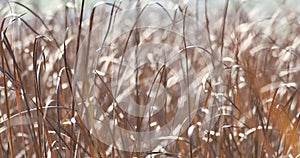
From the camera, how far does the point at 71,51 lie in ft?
7.41

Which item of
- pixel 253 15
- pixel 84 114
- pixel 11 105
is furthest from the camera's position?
pixel 253 15

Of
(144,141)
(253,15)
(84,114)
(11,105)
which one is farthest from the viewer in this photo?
(253,15)

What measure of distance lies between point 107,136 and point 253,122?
0.92 feet

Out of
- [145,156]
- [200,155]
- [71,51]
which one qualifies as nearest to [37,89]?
[145,156]

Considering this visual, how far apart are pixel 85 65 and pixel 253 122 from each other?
41 cm

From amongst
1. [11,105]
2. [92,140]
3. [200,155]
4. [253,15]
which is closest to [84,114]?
[92,140]

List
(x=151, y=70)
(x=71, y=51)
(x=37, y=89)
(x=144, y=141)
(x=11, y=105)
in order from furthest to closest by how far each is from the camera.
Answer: (x=71, y=51) → (x=151, y=70) → (x=11, y=105) → (x=144, y=141) → (x=37, y=89)

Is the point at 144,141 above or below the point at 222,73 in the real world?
below

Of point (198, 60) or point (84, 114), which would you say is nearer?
point (84, 114)

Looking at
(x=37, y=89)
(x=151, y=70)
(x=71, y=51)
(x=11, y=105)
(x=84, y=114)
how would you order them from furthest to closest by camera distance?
(x=71, y=51), (x=151, y=70), (x=11, y=105), (x=84, y=114), (x=37, y=89)

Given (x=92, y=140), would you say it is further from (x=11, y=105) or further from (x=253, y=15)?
(x=253, y=15)

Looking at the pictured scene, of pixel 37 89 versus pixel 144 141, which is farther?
pixel 144 141

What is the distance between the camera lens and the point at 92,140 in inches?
38.2

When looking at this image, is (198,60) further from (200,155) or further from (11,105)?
(200,155)
